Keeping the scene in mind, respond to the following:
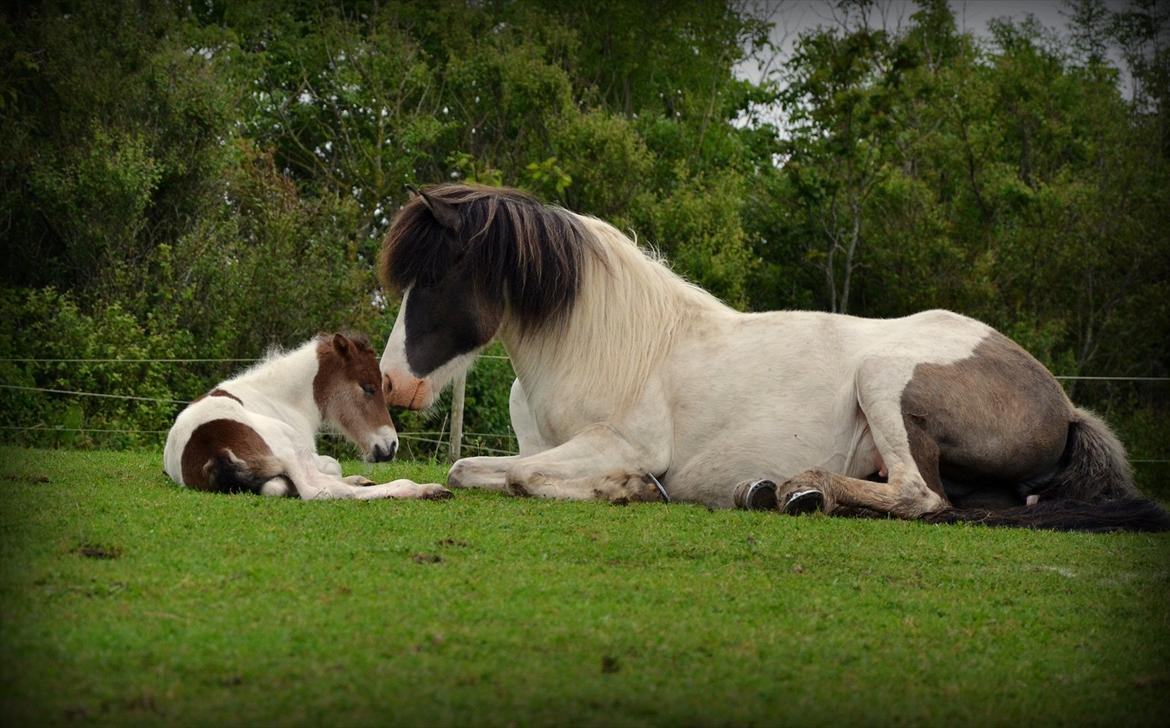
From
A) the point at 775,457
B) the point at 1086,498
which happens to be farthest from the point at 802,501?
the point at 1086,498

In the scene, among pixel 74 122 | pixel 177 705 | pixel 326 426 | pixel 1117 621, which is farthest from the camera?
pixel 74 122

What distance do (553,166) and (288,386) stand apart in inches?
530

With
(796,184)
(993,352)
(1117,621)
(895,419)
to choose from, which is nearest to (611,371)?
(895,419)

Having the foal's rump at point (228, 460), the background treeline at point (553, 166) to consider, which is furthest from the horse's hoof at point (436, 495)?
the background treeline at point (553, 166)

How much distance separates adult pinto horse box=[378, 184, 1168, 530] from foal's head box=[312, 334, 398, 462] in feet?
2.00

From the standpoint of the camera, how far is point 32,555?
477 cm

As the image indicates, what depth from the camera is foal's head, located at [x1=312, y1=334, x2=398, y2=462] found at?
8.08m

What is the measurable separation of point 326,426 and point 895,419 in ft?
12.0

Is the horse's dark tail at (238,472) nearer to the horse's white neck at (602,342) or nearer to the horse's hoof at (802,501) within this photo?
the horse's white neck at (602,342)

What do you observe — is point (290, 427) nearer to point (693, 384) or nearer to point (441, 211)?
point (441, 211)

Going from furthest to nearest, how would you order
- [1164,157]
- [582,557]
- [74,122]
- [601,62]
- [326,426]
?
[601,62] < [1164,157] < [74,122] < [326,426] < [582,557]

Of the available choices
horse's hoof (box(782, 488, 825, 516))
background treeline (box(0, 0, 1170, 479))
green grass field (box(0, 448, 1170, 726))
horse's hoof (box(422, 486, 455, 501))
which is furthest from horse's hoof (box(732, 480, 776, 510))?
background treeline (box(0, 0, 1170, 479))

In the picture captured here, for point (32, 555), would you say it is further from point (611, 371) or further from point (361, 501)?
point (611, 371)

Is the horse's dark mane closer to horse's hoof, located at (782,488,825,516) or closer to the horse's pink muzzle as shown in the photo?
the horse's pink muzzle
